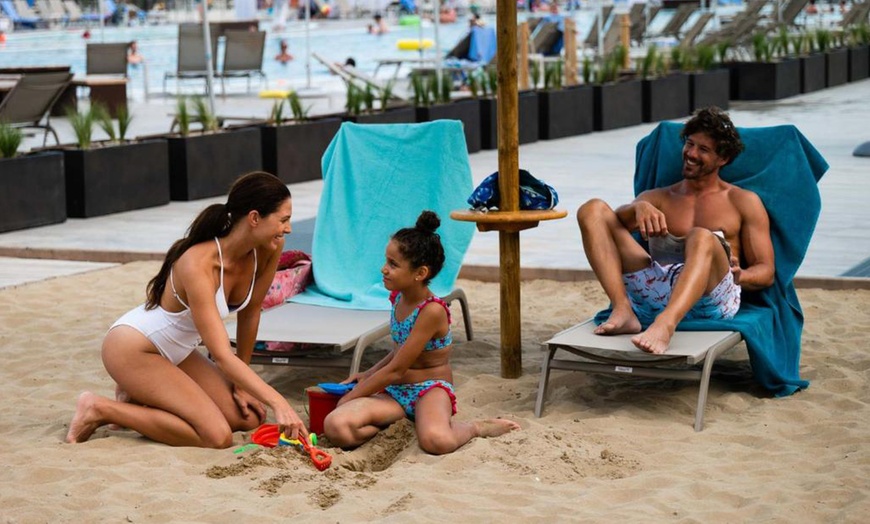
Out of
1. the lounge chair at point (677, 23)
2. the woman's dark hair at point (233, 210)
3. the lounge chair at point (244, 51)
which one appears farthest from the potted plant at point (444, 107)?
the lounge chair at point (677, 23)

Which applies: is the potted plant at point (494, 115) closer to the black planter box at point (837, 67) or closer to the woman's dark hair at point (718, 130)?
the black planter box at point (837, 67)

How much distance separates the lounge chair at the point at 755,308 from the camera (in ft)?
15.0

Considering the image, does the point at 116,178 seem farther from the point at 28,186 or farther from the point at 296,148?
the point at 296,148

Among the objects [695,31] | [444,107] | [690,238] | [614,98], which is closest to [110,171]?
[444,107]

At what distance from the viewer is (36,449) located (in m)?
4.34

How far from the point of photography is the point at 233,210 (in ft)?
14.4

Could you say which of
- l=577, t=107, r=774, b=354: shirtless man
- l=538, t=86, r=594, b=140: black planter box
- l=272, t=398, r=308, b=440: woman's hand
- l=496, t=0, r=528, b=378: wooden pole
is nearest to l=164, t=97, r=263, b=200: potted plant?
l=538, t=86, r=594, b=140: black planter box

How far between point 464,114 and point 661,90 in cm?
359

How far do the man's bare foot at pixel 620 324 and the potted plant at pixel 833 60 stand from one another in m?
15.6

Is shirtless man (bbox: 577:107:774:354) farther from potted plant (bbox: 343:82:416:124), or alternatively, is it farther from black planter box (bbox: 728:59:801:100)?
black planter box (bbox: 728:59:801:100)

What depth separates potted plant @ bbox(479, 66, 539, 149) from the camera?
13164mm

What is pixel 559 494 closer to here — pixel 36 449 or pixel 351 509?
pixel 351 509

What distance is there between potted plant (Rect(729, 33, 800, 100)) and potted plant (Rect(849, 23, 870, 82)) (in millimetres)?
2732

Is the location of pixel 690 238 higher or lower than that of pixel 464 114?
lower
